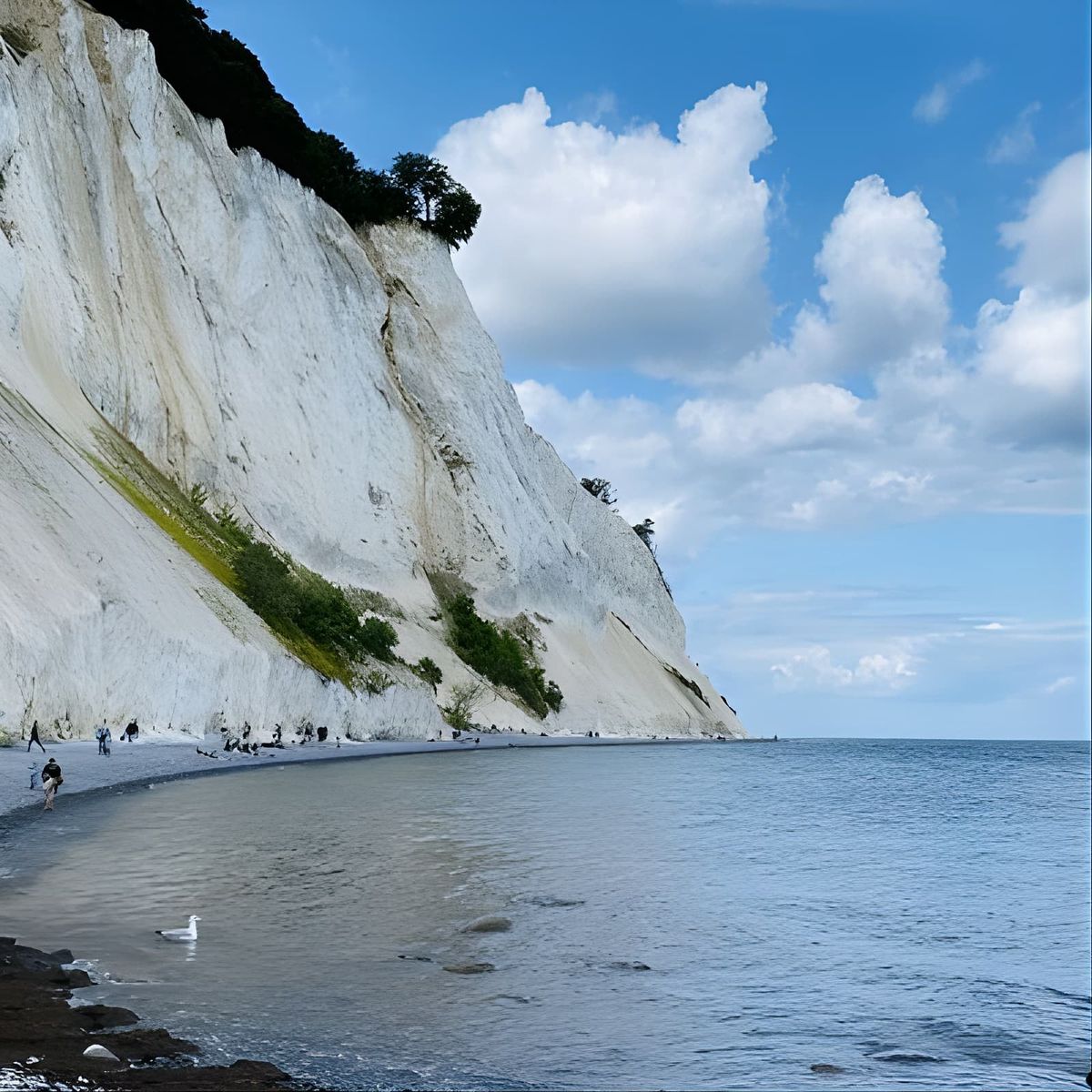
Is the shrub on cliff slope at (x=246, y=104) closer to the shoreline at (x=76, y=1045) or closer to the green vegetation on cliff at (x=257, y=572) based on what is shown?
the green vegetation on cliff at (x=257, y=572)

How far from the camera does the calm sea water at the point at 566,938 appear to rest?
9508 mm

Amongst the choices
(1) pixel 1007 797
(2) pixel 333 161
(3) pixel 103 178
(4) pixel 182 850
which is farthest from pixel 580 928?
(2) pixel 333 161

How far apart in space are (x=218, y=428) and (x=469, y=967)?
4637 centimetres

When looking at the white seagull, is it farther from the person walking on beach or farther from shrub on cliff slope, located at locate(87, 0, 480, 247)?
shrub on cliff slope, located at locate(87, 0, 480, 247)

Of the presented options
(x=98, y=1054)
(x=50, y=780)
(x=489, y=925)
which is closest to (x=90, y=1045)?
(x=98, y=1054)

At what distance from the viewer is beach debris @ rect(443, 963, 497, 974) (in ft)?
39.5

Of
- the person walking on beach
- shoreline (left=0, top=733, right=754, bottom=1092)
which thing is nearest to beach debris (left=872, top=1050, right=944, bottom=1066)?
shoreline (left=0, top=733, right=754, bottom=1092)

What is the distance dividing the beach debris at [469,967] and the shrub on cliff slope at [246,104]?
57.4m

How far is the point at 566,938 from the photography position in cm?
1409

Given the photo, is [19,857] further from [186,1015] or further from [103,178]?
[103,178]

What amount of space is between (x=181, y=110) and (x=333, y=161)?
1710 cm

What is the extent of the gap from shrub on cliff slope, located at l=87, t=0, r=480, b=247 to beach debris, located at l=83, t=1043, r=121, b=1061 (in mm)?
60024

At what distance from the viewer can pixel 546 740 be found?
211 ft

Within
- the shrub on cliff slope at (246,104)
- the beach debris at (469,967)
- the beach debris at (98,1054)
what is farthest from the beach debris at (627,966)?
the shrub on cliff slope at (246,104)
